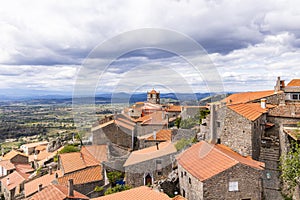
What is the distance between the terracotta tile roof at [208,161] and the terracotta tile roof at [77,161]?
1092 cm

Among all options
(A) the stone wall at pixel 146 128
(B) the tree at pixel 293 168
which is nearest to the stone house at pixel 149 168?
(B) the tree at pixel 293 168

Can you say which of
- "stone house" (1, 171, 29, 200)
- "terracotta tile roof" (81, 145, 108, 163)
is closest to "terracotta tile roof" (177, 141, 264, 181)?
A: "terracotta tile roof" (81, 145, 108, 163)

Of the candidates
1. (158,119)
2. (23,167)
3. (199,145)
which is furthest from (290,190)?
(23,167)

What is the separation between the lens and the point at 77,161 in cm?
2575

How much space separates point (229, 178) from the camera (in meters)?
13.8

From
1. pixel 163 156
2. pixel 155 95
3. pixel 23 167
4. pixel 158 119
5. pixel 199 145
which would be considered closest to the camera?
pixel 199 145

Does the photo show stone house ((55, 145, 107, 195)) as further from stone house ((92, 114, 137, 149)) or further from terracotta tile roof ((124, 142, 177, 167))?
terracotta tile roof ((124, 142, 177, 167))

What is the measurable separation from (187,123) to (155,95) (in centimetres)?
2420

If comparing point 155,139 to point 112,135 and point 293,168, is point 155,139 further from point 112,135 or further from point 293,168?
point 293,168

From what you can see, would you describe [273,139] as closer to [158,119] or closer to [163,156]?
[163,156]

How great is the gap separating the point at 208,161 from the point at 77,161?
1520 cm

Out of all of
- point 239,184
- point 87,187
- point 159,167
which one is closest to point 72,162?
point 87,187

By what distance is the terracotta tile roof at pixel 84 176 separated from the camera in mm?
22188

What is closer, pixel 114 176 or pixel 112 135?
pixel 114 176
